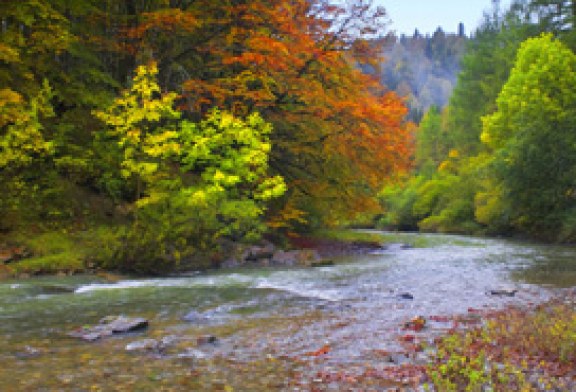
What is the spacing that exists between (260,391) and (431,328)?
3694 mm

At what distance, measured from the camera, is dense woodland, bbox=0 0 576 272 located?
15.3m

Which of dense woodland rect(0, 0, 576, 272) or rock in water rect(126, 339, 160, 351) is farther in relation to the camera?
dense woodland rect(0, 0, 576, 272)

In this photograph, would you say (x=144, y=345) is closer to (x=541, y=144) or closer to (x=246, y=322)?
(x=246, y=322)

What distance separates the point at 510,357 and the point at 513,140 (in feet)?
85.0

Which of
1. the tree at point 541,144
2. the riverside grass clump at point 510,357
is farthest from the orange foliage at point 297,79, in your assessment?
the riverside grass clump at point 510,357

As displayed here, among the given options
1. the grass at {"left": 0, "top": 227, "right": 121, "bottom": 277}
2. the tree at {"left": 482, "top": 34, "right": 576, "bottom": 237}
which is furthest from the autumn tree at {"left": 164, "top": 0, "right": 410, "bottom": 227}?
the tree at {"left": 482, "top": 34, "right": 576, "bottom": 237}

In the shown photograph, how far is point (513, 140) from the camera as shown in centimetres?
2970

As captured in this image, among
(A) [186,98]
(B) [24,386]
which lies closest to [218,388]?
(B) [24,386]

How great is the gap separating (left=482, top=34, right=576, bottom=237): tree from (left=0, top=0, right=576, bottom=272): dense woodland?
10cm

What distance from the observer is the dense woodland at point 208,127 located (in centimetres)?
1526

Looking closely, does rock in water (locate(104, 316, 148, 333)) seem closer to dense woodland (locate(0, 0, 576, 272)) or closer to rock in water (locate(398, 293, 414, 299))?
rock in water (locate(398, 293, 414, 299))

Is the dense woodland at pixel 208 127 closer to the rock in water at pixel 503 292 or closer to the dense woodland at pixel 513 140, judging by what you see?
the dense woodland at pixel 513 140

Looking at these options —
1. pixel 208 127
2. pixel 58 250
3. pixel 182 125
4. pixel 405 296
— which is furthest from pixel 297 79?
pixel 405 296

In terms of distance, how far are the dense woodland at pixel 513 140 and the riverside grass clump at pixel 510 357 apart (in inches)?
688
